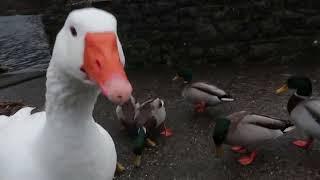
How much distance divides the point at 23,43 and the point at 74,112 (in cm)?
1005

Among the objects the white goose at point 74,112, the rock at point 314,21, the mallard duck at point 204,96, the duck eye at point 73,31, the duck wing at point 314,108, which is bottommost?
the mallard duck at point 204,96

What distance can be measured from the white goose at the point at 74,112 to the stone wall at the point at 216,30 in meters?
5.45

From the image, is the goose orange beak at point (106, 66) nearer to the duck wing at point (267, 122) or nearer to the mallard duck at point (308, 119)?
the duck wing at point (267, 122)

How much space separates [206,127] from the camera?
6074 millimetres

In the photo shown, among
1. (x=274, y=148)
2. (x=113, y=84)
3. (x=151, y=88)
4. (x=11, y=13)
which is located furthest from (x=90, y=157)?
(x=11, y=13)

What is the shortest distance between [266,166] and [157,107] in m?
1.58

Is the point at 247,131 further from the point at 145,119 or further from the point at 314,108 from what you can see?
the point at 145,119

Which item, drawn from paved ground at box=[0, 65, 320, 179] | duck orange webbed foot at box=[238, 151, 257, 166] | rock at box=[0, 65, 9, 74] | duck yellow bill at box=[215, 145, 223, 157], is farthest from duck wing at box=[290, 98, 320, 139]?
rock at box=[0, 65, 9, 74]

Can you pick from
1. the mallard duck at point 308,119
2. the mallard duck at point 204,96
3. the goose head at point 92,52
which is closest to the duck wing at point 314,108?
the mallard duck at point 308,119

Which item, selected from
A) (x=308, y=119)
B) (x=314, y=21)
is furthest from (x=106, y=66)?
(x=314, y=21)

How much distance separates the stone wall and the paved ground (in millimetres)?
327

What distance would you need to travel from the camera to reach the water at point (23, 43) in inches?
393

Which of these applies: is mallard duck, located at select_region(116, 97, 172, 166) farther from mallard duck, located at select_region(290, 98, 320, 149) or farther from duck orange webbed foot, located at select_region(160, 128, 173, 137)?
mallard duck, located at select_region(290, 98, 320, 149)

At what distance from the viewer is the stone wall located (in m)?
8.02
